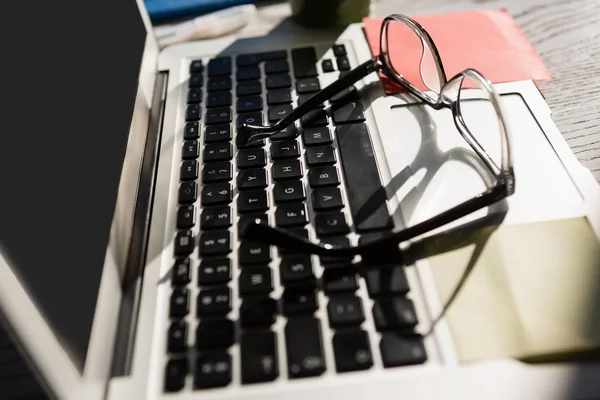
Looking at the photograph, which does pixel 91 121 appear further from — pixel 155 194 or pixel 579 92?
pixel 579 92

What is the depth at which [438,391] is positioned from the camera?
0.29 meters

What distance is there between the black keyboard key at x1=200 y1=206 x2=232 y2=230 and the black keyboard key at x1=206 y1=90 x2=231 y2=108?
4.9 inches

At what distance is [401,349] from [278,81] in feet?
0.90

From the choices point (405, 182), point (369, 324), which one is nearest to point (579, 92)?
point (405, 182)

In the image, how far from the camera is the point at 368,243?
13.1 inches

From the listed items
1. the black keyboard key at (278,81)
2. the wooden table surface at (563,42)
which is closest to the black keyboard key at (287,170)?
the black keyboard key at (278,81)

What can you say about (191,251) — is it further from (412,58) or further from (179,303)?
(412,58)

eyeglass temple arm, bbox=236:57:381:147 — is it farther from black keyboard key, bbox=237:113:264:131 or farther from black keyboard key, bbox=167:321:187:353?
black keyboard key, bbox=167:321:187:353

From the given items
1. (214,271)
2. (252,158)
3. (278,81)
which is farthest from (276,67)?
(214,271)

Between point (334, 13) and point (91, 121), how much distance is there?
0.91ft

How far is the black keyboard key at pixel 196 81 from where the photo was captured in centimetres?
50

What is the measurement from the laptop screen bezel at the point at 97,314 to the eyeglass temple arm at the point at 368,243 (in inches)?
3.5

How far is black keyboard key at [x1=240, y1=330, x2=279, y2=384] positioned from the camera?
0.30m

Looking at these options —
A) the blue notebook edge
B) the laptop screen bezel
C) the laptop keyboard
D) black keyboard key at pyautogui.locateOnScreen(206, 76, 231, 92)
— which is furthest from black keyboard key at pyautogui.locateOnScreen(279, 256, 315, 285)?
the blue notebook edge
